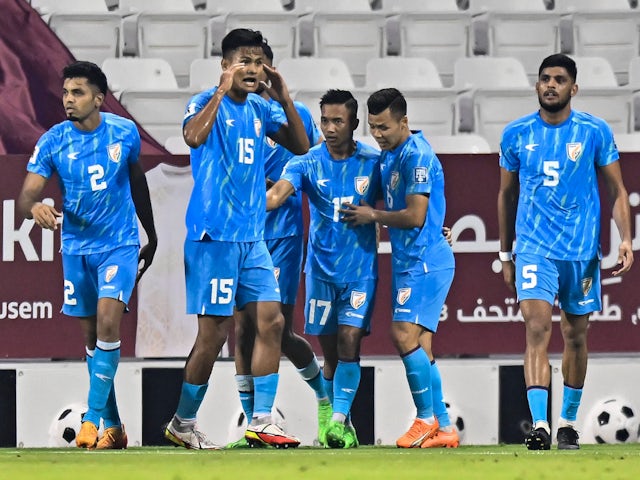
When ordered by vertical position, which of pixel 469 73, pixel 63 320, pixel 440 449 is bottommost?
pixel 440 449

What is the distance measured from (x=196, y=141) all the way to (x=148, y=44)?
20.5 feet

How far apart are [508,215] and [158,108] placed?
4.86 metres

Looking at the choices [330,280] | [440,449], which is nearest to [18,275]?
[330,280]

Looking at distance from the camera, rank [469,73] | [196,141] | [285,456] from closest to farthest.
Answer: [285,456], [196,141], [469,73]

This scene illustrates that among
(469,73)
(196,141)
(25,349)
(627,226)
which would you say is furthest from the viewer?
(469,73)

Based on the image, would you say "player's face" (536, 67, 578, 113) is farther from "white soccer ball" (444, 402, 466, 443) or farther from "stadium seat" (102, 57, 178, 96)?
"stadium seat" (102, 57, 178, 96)

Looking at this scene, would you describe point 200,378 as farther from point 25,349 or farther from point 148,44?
point 148,44

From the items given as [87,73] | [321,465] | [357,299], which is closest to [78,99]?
[87,73]

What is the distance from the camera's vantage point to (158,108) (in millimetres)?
11852

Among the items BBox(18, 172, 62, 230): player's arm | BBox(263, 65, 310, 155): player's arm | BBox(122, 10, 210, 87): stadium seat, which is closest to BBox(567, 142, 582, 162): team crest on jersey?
BBox(263, 65, 310, 155): player's arm

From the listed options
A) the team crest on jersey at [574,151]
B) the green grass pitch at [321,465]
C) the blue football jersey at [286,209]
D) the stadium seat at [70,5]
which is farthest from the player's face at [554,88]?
the stadium seat at [70,5]

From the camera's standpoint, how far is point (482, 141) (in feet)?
38.0

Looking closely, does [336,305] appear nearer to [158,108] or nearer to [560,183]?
[560,183]

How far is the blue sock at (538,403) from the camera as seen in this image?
7.06 m
